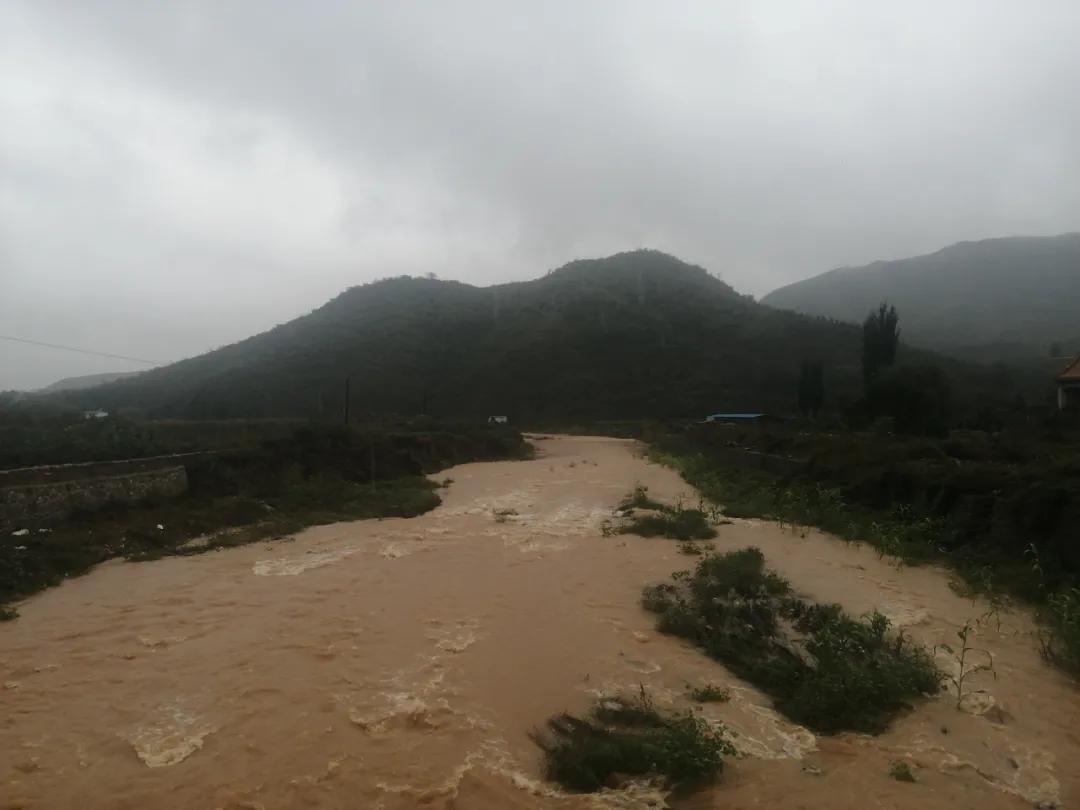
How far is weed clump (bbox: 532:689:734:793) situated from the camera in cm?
446

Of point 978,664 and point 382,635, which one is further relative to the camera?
point 382,635

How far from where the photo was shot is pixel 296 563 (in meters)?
11.4

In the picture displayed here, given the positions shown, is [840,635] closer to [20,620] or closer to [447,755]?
[447,755]

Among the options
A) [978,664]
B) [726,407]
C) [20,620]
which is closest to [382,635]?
[20,620]

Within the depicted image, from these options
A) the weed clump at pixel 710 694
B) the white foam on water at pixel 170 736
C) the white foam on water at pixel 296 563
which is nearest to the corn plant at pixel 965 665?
the weed clump at pixel 710 694

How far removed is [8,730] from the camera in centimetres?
540

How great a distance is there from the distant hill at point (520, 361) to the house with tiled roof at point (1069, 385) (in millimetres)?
29119

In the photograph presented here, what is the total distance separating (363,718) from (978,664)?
557 centimetres

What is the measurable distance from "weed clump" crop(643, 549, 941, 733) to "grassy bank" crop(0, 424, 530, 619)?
Answer: 8515mm

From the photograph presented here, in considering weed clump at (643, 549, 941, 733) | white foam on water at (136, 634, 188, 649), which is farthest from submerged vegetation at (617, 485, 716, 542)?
white foam on water at (136, 634, 188, 649)

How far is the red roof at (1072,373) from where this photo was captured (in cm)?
2606

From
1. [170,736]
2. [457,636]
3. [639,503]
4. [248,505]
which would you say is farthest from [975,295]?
[170,736]

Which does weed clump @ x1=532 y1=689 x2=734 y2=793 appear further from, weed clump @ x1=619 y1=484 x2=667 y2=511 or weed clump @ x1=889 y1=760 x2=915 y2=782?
weed clump @ x1=619 y1=484 x2=667 y2=511

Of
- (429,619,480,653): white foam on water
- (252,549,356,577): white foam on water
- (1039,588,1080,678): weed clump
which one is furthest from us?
(252,549,356,577): white foam on water
